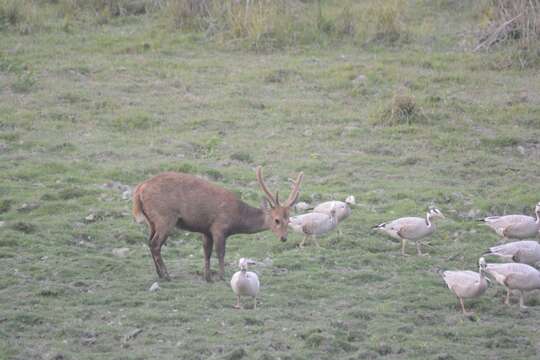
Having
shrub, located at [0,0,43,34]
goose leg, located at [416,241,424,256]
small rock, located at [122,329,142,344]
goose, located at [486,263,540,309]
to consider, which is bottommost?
goose leg, located at [416,241,424,256]

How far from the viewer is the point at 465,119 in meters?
15.0

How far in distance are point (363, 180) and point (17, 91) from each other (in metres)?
6.36

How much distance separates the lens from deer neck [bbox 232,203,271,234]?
391 inches

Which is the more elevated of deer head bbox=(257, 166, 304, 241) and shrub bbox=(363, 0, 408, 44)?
shrub bbox=(363, 0, 408, 44)

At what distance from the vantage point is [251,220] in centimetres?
1001

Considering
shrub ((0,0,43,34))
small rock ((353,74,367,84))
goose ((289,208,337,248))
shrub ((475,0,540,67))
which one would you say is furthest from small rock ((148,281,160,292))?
shrub ((0,0,43,34))

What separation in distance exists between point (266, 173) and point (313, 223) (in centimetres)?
260

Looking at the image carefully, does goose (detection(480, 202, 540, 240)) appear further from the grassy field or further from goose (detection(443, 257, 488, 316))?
goose (detection(443, 257, 488, 316))

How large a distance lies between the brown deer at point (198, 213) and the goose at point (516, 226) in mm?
2261

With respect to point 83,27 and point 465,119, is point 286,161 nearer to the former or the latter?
point 465,119

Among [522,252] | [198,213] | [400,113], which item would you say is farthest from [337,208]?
[400,113]

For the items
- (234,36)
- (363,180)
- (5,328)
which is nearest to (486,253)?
(363,180)

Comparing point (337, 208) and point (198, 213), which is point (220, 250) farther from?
point (337, 208)

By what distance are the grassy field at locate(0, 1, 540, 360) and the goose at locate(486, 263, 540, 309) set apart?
242 mm
